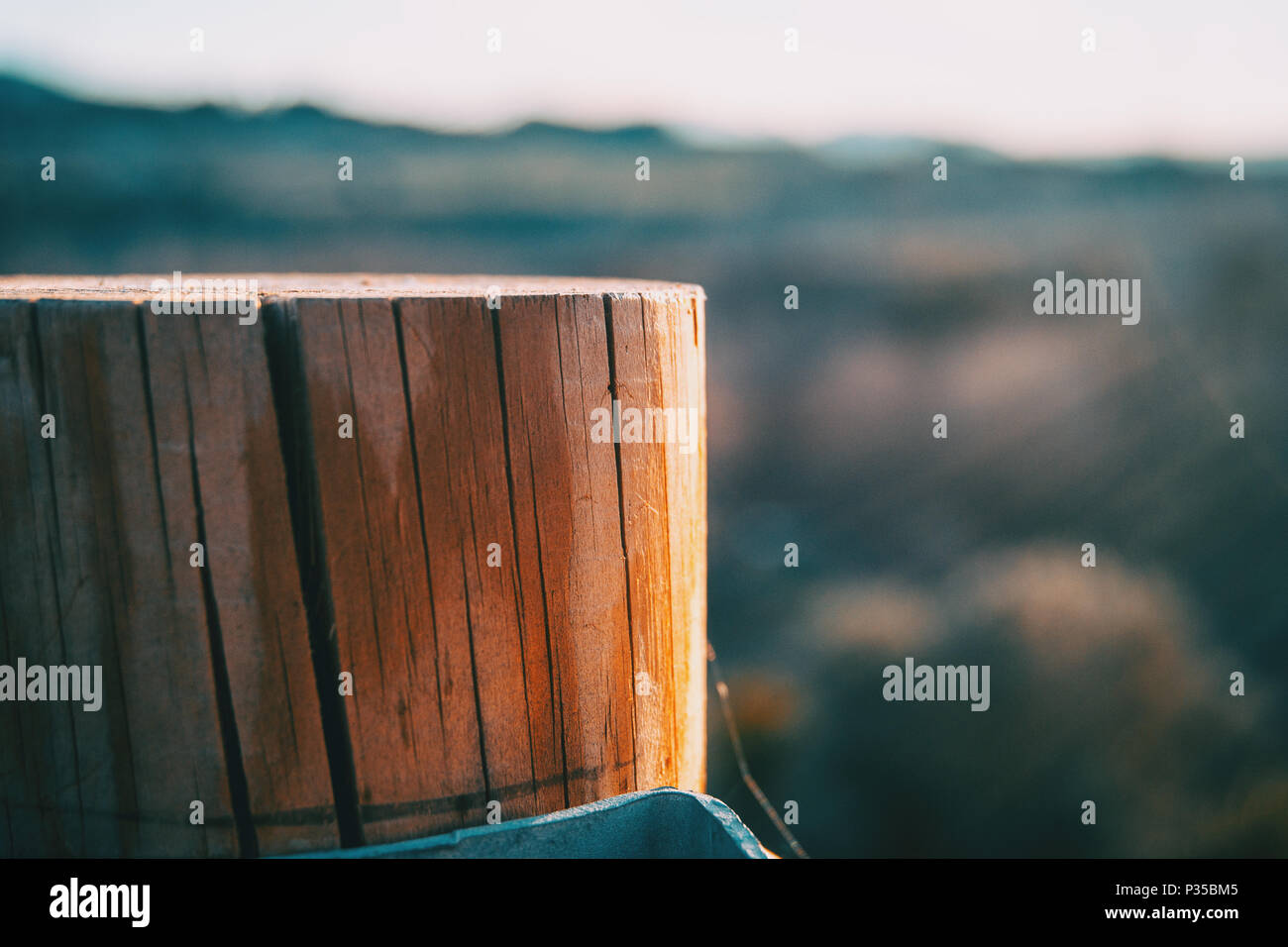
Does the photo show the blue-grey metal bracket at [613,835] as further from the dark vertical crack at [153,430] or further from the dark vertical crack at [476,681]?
the dark vertical crack at [153,430]

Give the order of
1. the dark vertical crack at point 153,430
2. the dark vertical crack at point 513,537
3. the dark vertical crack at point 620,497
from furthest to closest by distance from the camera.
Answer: the dark vertical crack at point 620,497 → the dark vertical crack at point 513,537 → the dark vertical crack at point 153,430

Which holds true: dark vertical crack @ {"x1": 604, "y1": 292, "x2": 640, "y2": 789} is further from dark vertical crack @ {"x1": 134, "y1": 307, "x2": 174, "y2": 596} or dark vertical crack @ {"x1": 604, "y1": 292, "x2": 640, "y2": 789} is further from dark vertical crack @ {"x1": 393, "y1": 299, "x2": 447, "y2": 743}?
dark vertical crack @ {"x1": 134, "y1": 307, "x2": 174, "y2": 596}

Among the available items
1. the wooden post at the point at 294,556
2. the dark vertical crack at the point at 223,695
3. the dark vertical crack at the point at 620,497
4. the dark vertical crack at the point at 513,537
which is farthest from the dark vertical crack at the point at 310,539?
the dark vertical crack at the point at 620,497

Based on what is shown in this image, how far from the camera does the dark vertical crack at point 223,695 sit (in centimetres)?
126

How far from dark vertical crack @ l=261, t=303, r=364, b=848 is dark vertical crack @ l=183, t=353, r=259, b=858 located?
0.11 meters

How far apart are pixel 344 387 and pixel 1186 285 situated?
2269 centimetres

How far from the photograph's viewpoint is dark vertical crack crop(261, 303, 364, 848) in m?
1.26

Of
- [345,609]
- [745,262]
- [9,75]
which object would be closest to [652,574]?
[345,609]

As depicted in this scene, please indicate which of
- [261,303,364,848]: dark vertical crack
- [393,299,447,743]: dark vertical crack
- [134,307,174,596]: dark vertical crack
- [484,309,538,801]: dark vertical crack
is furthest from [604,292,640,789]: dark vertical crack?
[134,307,174,596]: dark vertical crack

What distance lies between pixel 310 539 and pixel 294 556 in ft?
0.10

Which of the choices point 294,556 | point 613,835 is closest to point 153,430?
point 294,556

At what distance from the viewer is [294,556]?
129 cm
